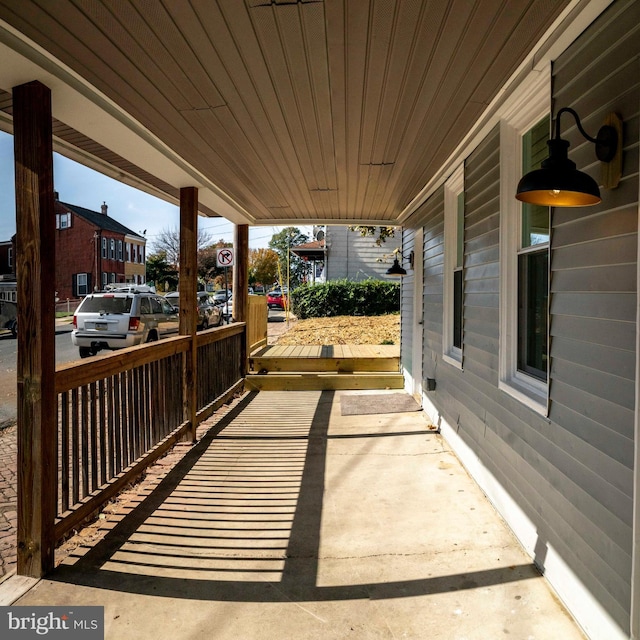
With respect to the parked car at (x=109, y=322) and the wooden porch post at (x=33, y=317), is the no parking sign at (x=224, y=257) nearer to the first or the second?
the parked car at (x=109, y=322)

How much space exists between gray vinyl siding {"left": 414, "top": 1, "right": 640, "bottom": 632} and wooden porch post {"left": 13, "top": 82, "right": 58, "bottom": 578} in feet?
7.97

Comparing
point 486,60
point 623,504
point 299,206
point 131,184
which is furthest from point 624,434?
point 299,206

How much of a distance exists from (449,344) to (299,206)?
2.86m

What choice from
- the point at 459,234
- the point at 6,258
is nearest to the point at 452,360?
the point at 459,234

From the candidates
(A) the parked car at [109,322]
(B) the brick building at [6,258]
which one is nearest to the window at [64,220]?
(B) the brick building at [6,258]

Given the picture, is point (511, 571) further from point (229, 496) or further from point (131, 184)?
point (131, 184)

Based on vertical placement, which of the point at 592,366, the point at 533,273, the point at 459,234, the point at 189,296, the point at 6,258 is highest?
the point at 6,258

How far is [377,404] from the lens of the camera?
621cm

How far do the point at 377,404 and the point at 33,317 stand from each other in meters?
4.54

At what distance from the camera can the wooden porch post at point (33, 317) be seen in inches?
91.8

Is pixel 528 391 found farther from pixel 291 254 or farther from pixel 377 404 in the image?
pixel 291 254

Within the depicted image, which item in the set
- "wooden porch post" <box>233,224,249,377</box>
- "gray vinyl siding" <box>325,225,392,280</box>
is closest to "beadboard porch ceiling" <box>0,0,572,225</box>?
"wooden porch post" <box>233,224,249,377</box>

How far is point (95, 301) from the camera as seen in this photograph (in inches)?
417

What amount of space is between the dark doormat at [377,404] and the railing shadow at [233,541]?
5.00ft
